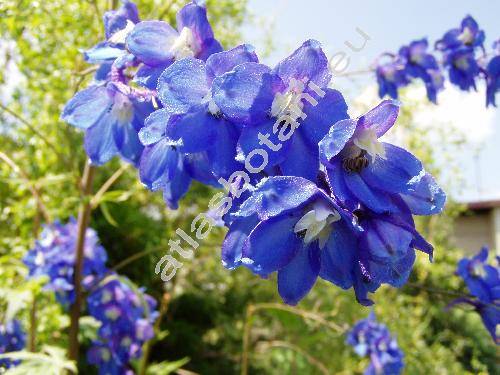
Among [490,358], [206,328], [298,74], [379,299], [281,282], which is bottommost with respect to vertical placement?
[490,358]

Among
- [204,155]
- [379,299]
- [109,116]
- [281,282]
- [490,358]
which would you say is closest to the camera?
[281,282]

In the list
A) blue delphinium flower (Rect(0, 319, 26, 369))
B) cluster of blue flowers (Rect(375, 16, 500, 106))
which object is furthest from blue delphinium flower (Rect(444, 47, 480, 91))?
blue delphinium flower (Rect(0, 319, 26, 369))

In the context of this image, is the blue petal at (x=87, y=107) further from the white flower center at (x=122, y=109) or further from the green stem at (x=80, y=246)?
the green stem at (x=80, y=246)

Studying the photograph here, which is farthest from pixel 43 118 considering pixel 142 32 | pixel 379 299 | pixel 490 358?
pixel 490 358

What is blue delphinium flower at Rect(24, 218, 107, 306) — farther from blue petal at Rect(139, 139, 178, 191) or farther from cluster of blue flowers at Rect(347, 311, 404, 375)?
cluster of blue flowers at Rect(347, 311, 404, 375)

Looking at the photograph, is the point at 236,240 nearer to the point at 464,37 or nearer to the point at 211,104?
the point at 211,104

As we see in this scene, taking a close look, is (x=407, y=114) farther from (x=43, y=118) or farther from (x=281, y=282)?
(x=281, y=282)
